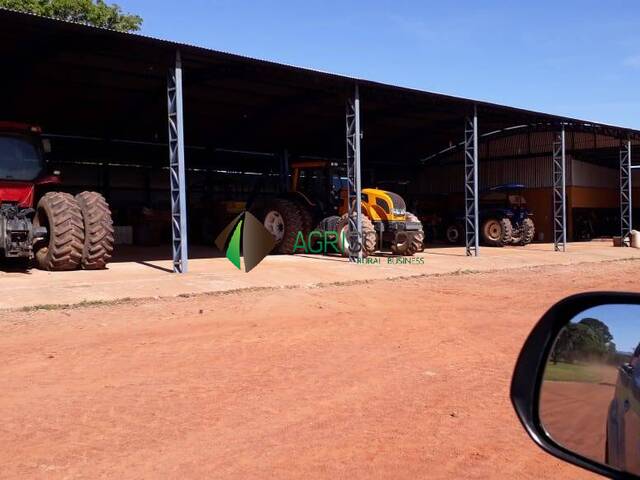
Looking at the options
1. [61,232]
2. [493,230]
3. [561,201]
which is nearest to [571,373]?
[61,232]

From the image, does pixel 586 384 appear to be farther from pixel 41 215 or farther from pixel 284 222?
pixel 284 222

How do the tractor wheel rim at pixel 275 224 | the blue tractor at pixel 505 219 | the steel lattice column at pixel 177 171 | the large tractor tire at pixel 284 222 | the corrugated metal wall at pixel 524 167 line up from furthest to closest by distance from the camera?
the corrugated metal wall at pixel 524 167, the blue tractor at pixel 505 219, the tractor wheel rim at pixel 275 224, the large tractor tire at pixel 284 222, the steel lattice column at pixel 177 171

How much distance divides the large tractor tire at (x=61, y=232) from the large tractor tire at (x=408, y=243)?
9254 mm

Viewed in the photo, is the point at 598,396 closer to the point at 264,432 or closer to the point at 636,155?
the point at 264,432

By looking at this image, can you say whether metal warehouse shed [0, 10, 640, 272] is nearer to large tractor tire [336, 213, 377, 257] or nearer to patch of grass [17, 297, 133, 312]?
large tractor tire [336, 213, 377, 257]

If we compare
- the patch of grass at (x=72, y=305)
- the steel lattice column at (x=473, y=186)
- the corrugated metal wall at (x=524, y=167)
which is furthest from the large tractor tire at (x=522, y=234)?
the patch of grass at (x=72, y=305)

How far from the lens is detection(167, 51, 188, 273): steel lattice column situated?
13141 millimetres

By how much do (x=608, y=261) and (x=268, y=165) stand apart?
1704 centimetres

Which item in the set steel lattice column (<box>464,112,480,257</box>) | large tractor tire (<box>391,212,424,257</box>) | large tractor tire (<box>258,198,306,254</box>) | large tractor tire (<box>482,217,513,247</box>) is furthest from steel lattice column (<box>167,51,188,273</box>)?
large tractor tire (<box>482,217,513,247</box>)

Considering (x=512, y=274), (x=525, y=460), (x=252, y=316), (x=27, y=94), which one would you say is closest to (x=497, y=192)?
(x=512, y=274)

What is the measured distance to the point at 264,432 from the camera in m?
4.32

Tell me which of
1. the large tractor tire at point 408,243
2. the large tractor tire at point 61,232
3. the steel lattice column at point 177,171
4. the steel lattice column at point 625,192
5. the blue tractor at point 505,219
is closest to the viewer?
the large tractor tire at point 61,232

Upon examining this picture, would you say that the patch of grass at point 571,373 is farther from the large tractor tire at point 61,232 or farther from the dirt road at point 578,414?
the large tractor tire at point 61,232

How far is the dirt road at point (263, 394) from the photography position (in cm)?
384
